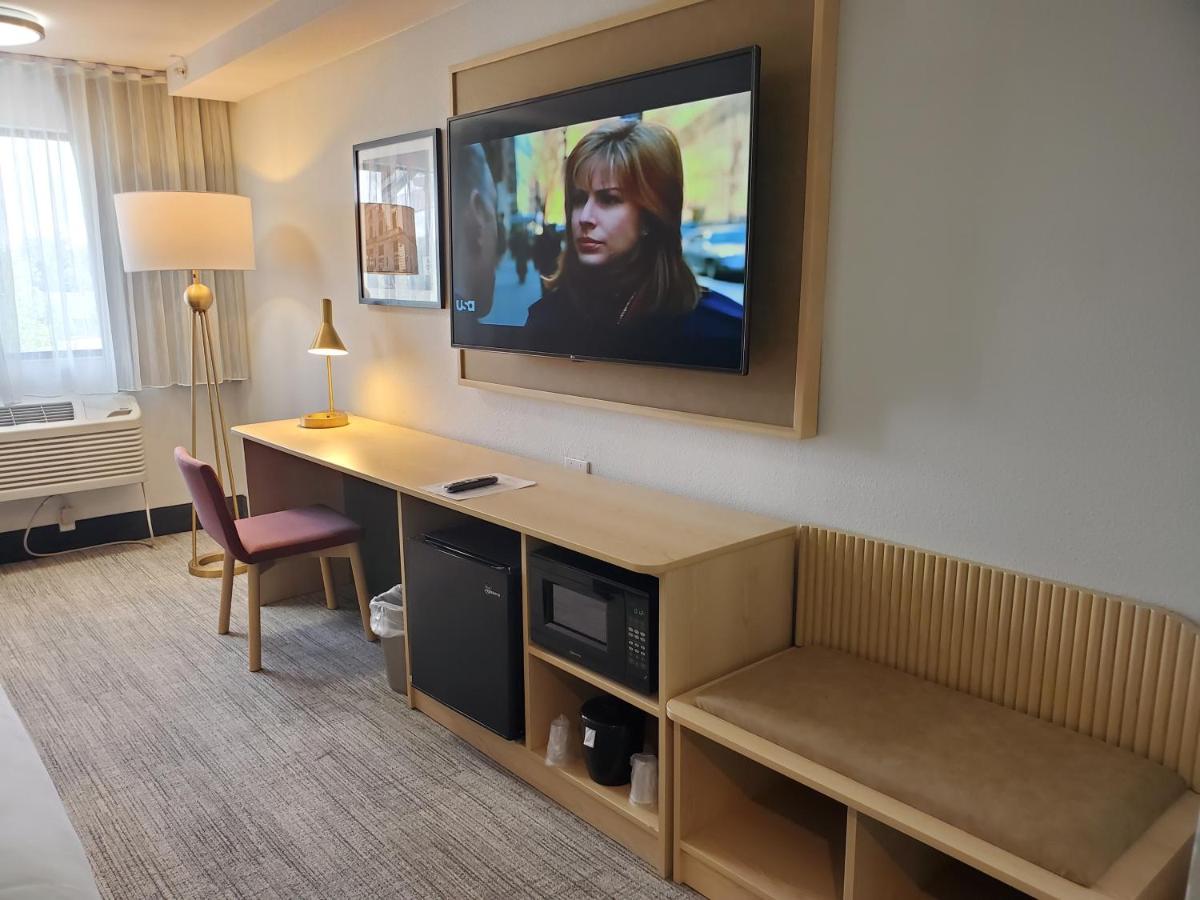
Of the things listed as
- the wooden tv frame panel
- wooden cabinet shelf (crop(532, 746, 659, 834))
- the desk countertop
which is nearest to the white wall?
the wooden tv frame panel

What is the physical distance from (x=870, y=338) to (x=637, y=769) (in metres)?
1.13

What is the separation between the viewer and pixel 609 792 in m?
2.19

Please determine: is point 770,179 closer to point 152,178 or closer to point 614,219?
point 614,219

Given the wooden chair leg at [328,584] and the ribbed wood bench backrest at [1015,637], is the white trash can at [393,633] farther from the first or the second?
the ribbed wood bench backrest at [1015,637]

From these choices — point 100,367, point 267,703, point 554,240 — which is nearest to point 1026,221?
point 554,240

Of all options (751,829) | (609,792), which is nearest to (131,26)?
(609,792)

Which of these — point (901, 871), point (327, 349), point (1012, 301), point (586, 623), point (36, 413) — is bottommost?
point (901, 871)

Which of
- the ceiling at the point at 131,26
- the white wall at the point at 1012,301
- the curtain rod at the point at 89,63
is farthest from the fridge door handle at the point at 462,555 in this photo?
the curtain rod at the point at 89,63

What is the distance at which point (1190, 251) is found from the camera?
1581 mm

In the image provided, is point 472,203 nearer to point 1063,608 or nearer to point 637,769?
point 637,769

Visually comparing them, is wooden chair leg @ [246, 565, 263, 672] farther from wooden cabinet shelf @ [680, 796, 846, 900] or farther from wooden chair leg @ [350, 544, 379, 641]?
wooden cabinet shelf @ [680, 796, 846, 900]

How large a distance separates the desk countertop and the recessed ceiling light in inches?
70.8

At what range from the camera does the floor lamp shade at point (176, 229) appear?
375 centimetres

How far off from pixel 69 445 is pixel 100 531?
1.77ft
